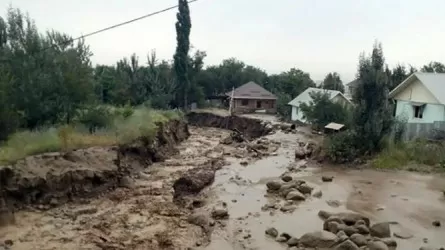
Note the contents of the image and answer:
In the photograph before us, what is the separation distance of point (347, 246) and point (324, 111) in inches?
816

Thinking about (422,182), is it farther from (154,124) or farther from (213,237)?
(154,124)

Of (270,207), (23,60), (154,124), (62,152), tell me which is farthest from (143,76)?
(270,207)

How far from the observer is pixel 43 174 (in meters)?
12.6

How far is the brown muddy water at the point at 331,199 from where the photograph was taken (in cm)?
1029

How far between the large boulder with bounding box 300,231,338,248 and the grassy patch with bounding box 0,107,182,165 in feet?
29.5

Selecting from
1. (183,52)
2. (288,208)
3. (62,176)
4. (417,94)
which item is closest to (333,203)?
(288,208)

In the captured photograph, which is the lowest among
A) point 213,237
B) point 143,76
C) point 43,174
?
point 213,237

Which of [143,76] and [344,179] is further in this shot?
[143,76]

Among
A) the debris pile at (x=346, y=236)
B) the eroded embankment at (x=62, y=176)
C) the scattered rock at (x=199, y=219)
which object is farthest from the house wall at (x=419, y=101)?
the eroded embankment at (x=62, y=176)

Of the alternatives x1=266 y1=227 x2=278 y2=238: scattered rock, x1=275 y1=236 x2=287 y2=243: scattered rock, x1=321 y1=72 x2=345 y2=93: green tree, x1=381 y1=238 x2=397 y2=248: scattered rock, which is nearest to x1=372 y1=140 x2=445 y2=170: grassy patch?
x1=381 y1=238 x2=397 y2=248: scattered rock

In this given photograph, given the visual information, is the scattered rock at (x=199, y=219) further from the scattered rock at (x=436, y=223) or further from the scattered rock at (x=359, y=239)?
the scattered rock at (x=436, y=223)

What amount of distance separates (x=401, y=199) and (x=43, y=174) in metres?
11.6

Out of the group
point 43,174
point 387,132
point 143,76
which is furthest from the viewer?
point 143,76

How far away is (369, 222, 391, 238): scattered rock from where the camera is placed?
9.93 meters
